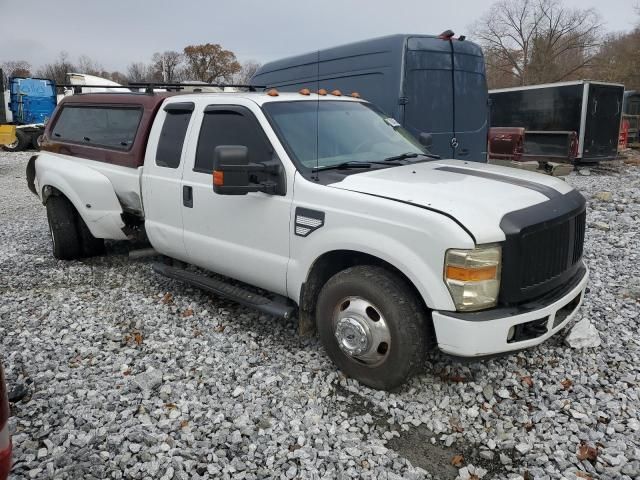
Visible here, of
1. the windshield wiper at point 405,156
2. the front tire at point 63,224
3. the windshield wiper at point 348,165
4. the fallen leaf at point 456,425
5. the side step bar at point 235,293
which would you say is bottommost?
A: the fallen leaf at point 456,425

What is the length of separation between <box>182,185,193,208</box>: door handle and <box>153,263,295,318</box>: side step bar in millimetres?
649

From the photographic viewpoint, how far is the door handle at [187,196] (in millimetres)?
4477

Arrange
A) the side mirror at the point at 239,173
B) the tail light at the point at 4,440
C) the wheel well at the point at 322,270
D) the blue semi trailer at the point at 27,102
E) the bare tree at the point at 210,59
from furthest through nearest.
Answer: the bare tree at the point at 210,59 → the blue semi trailer at the point at 27,102 → the wheel well at the point at 322,270 → the side mirror at the point at 239,173 → the tail light at the point at 4,440

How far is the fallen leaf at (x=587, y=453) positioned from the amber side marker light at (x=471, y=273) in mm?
1054

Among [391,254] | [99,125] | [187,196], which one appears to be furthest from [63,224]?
[391,254]

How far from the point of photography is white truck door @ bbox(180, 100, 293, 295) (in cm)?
389

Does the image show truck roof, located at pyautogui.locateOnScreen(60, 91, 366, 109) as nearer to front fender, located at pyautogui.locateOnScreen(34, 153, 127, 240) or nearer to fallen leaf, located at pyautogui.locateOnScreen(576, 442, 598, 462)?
front fender, located at pyautogui.locateOnScreen(34, 153, 127, 240)

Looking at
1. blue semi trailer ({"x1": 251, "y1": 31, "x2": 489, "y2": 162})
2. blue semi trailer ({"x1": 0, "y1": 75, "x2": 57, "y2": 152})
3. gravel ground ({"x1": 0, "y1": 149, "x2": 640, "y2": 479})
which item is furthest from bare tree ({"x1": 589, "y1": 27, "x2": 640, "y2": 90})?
gravel ground ({"x1": 0, "y1": 149, "x2": 640, "y2": 479})

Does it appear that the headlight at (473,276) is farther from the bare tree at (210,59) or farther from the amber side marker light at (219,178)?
the bare tree at (210,59)

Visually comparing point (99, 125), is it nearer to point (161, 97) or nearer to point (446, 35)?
point (161, 97)

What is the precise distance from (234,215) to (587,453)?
281cm

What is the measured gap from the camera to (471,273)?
2930 millimetres

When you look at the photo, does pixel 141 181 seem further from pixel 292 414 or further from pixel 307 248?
pixel 292 414

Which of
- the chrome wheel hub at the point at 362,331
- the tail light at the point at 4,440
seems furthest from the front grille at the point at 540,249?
the tail light at the point at 4,440
